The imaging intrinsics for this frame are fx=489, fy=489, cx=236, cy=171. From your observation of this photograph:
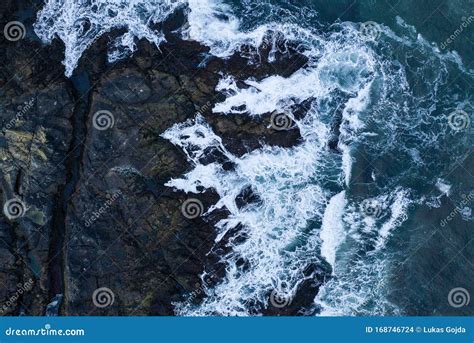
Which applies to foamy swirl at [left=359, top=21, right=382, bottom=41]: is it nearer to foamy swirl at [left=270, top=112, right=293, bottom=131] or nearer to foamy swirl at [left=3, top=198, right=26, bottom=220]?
foamy swirl at [left=270, top=112, right=293, bottom=131]

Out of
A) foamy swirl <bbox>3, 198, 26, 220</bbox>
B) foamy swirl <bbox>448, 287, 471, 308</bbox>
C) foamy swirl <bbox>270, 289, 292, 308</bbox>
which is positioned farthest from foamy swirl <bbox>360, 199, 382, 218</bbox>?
foamy swirl <bbox>3, 198, 26, 220</bbox>

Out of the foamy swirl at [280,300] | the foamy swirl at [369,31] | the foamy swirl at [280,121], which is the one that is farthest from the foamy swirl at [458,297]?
the foamy swirl at [369,31]

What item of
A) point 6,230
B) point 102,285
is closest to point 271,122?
point 102,285

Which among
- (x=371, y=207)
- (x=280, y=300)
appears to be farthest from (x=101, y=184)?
(x=371, y=207)

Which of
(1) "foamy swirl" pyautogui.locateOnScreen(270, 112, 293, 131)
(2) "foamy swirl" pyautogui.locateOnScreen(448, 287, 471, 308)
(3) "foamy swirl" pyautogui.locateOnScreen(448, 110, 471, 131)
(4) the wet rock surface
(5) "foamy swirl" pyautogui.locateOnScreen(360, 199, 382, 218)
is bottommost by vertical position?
(4) the wet rock surface

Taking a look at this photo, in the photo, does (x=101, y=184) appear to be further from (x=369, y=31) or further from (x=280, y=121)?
(x=369, y=31)

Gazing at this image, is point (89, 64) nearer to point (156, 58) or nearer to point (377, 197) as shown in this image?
point (156, 58)
